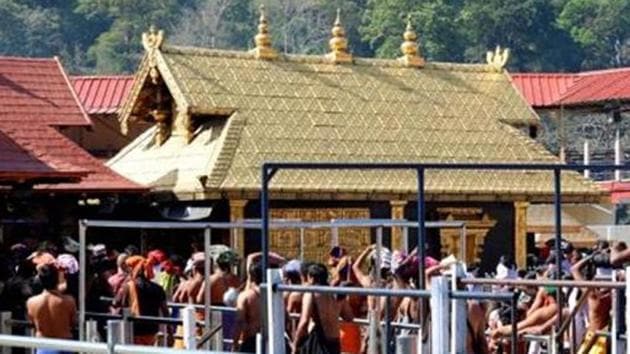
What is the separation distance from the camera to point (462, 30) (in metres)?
→ 100

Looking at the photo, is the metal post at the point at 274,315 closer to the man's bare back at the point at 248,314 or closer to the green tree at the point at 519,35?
the man's bare back at the point at 248,314

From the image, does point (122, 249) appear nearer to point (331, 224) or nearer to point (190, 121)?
point (190, 121)

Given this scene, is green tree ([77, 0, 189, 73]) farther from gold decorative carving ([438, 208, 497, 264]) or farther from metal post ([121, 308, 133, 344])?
metal post ([121, 308, 133, 344])

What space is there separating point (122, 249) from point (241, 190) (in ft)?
6.68

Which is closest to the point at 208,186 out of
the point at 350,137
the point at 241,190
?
the point at 241,190

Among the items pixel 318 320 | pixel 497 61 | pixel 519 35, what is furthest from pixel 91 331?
pixel 519 35

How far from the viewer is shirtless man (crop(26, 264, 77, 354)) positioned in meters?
16.2

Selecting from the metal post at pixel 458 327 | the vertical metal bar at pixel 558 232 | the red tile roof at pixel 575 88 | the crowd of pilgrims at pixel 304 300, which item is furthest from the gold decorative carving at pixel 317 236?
the metal post at pixel 458 327

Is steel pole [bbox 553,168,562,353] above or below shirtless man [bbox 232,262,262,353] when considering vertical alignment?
Answer: above

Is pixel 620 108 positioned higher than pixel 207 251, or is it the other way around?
pixel 620 108

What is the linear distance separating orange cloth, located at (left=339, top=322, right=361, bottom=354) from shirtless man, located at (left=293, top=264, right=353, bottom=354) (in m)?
2.24

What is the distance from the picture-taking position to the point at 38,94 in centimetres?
3291

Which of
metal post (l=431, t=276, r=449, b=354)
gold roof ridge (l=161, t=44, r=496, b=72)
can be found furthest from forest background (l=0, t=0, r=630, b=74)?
metal post (l=431, t=276, r=449, b=354)

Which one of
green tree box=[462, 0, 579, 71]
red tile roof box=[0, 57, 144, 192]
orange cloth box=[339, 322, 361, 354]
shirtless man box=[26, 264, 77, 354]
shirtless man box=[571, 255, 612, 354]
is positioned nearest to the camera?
shirtless man box=[571, 255, 612, 354]
